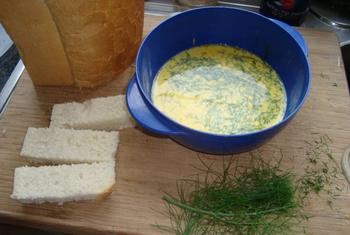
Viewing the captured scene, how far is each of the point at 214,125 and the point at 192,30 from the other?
34 cm

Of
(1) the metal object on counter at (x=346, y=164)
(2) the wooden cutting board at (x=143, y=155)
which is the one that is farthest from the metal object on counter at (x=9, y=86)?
(1) the metal object on counter at (x=346, y=164)

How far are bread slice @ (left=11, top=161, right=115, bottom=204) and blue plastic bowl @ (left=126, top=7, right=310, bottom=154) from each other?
7.0 inches

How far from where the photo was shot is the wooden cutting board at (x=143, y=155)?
0.91 m

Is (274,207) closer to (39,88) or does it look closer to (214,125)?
(214,125)

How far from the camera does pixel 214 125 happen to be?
3.30 feet

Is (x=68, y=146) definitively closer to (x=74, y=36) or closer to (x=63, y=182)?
(x=63, y=182)

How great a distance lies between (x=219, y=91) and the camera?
3.59 feet

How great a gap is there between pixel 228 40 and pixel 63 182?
664 millimetres

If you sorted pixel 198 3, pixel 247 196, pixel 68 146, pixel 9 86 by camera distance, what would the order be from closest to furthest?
pixel 247 196, pixel 68 146, pixel 9 86, pixel 198 3

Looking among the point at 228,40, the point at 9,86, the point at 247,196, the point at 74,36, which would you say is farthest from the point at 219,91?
the point at 9,86

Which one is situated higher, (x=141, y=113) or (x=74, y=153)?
(x=141, y=113)

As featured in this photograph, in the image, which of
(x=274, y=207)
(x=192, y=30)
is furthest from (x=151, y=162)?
(x=192, y=30)

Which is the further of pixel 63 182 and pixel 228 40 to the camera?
pixel 228 40

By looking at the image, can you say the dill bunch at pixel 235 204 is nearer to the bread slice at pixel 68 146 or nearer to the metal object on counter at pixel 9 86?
the bread slice at pixel 68 146
